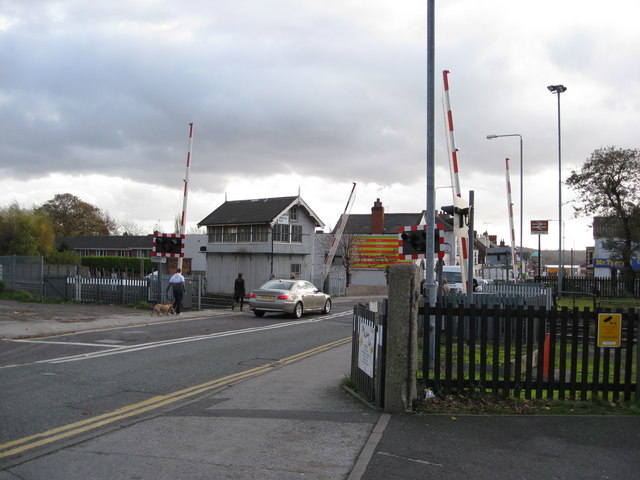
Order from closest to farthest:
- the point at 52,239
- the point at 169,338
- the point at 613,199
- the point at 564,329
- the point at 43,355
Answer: the point at 564,329
the point at 43,355
the point at 169,338
the point at 613,199
the point at 52,239

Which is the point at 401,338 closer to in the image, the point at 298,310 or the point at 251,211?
the point at 298,310

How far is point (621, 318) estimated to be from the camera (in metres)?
7.16

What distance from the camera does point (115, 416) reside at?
6.82m

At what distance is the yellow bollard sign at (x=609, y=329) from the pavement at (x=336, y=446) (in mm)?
933

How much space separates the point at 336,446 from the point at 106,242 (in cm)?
8454

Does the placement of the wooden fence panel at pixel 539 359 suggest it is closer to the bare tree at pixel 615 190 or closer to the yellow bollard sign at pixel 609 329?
the yellow bollard sign at pixel 609 329

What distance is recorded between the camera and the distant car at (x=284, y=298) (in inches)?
875

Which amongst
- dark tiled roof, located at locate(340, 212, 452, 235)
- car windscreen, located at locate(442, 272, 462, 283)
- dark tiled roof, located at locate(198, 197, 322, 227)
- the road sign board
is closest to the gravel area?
dark tiled roof, located at locate(198, 197, 322, 227)

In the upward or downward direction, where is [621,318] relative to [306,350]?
upward

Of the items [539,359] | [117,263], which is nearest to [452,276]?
[539,359]

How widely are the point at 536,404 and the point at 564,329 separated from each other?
1.01 meters

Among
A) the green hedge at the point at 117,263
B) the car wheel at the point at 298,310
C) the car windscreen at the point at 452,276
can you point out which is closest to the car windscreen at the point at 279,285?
the car wheel at the point at 298,310

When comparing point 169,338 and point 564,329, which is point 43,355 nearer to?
point 169,338

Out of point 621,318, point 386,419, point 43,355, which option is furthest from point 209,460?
point 43,355
